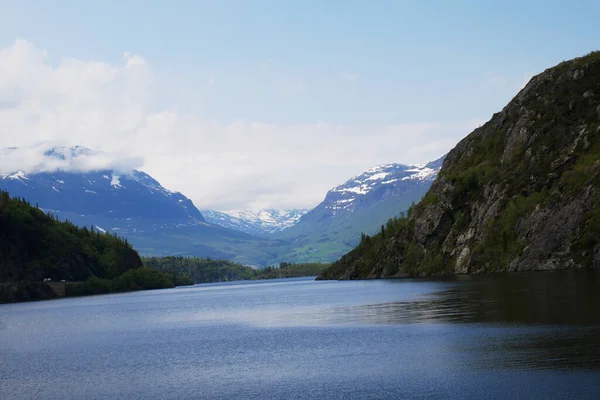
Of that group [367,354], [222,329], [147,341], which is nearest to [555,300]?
[367,354]

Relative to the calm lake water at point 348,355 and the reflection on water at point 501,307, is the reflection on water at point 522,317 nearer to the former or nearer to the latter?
the reflection on water at point 501,307

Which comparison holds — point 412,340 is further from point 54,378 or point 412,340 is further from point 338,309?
point 338,309

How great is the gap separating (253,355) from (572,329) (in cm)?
3224

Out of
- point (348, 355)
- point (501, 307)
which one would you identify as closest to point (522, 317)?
point (501, 307)

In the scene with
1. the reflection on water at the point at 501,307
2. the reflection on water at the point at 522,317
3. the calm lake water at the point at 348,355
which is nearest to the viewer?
the calm lake water at the point at 348,355

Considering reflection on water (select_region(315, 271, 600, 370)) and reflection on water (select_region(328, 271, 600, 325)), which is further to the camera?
reflection on water (select_region(328, 271, 600, 325))

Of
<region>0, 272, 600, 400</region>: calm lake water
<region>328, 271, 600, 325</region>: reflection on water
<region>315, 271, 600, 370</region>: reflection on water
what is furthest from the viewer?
<region>328, 271, 600, 325</region>: reflection on water

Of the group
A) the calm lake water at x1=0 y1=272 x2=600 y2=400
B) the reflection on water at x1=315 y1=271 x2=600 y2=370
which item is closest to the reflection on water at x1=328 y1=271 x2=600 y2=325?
the reflection on water at x1=315 y1=271 x2=600 y2=370

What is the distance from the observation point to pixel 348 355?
71.1 m

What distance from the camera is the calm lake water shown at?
53.2 m

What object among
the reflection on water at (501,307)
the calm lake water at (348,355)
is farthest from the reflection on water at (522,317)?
the calm lake water at (348,355)

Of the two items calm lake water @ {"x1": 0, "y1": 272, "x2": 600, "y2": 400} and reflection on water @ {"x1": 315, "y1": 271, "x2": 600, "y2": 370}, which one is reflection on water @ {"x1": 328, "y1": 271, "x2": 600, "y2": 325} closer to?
reflection on water @ {"x1": 315, "y1": 271, "x2": 600, "y2": 370}

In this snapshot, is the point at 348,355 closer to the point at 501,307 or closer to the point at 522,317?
the point at 522,317

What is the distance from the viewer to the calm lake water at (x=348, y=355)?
2095 inches
